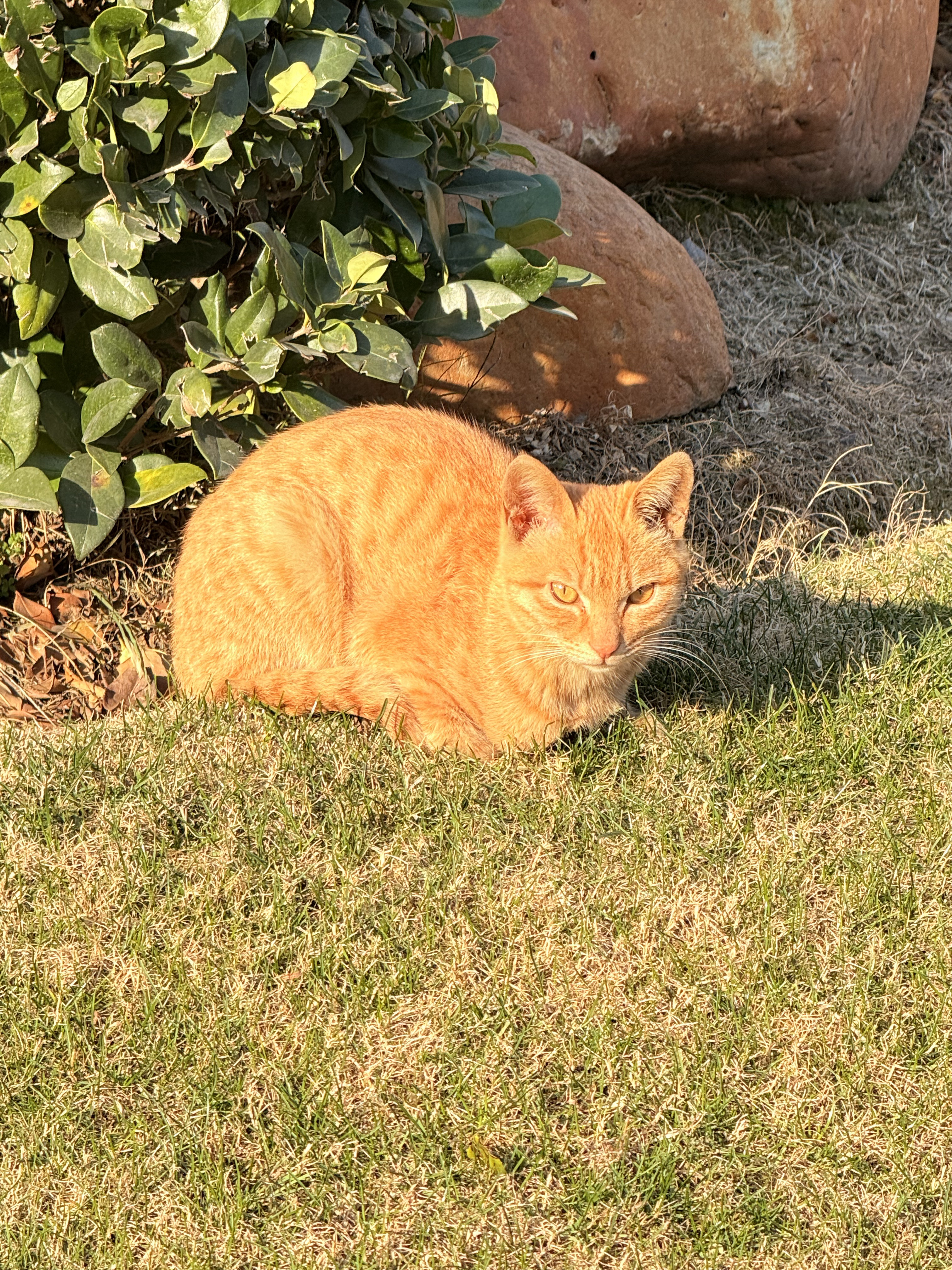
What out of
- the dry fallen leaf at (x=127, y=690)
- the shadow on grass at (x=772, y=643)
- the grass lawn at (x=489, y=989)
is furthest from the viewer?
the dry fallen leaf at (x=127, y=690)

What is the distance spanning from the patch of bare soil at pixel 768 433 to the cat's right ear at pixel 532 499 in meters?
1.45

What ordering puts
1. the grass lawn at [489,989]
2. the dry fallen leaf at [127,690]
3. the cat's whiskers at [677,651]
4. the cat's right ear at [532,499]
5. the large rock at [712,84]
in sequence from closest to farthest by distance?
the grass lawn at [489,989] < the cat's right ear at [532,499] < the cat's whiskers at [677,651] < the dry fallen leaf at [127,690] < the large rock at [712,84]

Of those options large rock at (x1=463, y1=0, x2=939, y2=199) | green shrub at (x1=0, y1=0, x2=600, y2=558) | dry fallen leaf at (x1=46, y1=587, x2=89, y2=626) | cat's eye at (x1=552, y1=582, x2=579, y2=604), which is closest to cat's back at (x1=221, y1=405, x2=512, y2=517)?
green shrub at (x1=0, y1=0, x2=600, y2=558)

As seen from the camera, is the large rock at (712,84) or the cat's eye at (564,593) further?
the large rock at (712,84)

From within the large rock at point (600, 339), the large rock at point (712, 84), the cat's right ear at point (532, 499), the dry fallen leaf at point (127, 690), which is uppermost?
the large rock at point (712, 84)

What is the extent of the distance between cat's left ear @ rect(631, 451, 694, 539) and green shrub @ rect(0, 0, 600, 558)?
0.82 meters

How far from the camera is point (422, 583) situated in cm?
357

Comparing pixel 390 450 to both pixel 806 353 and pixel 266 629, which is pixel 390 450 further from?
pixel 806 353

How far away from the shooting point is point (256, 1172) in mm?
2484

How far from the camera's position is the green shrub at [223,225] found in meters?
3.22

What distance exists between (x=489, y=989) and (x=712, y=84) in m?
5.29

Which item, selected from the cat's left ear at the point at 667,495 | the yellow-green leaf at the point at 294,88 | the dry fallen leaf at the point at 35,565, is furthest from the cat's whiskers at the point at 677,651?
the dry fallen leaf at the point at 35,565

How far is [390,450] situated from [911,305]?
4389 millimetres

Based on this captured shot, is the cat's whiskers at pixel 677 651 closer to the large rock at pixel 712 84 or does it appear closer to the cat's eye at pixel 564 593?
the cat's eye at pixel 564 593
